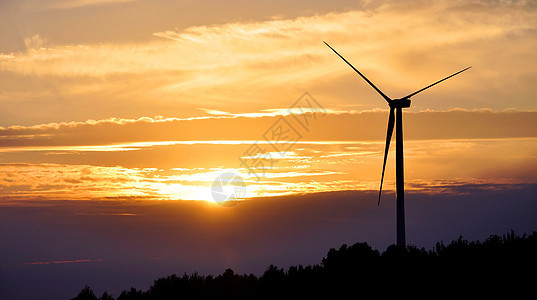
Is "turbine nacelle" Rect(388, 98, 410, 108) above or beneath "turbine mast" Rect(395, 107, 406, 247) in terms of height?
above

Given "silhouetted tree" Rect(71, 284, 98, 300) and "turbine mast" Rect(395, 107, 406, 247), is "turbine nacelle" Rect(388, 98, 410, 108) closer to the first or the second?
"turbine mast" Rect(395, 107, 406, 247)

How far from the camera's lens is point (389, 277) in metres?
87.8

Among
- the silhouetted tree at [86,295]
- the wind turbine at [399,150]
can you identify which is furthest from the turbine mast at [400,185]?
the silhouetted tree at [86,295]

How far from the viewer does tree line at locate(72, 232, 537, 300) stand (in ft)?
260

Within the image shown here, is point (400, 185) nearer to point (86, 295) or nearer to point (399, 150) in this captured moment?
point (399, 150)

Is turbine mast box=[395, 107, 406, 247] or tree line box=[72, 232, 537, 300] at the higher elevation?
turbine mast box=[395, 107, 406, 247]

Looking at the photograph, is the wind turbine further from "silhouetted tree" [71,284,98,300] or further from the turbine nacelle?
"silhouetted tree" [71,284,98,300]

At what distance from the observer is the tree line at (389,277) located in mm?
79125

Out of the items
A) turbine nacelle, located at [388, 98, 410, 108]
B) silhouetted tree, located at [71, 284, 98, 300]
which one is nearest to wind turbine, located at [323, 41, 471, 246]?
turbine nacelle, located at [388, 98, 410, 108]

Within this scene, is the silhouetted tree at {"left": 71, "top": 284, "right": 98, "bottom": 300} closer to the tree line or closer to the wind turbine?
the tree line

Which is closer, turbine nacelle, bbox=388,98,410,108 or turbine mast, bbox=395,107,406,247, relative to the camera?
turbine mast, bbox=395,107,406,247

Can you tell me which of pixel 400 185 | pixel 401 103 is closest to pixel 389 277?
pixel 400 185

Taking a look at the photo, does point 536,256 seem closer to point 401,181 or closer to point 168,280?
point 401,181

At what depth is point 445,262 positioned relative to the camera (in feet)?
286
